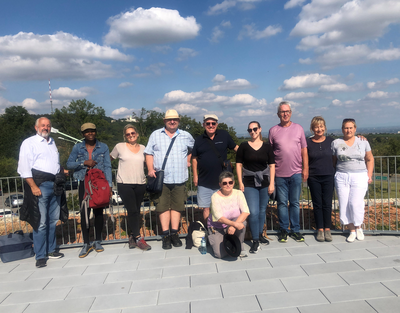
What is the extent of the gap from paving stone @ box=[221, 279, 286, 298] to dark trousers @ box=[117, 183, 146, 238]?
5.67ft

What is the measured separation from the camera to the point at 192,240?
4098mm

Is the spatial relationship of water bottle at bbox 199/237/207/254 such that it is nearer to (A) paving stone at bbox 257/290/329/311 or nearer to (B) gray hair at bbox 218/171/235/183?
(B) gray hair at bbox 218/171/235/183

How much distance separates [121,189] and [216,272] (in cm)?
173

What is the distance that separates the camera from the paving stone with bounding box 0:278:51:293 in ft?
10.2

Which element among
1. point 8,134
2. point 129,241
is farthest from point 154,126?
point 129,241

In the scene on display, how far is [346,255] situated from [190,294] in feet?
6.85

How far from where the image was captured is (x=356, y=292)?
2.67 metres

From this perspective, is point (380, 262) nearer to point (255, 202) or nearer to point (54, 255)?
point (255, 202)

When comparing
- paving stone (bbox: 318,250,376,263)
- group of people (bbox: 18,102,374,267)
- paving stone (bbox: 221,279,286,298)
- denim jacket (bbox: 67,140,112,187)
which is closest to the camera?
paving stone (bbox: 221,279,286,298)

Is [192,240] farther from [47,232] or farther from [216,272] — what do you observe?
[47,232]

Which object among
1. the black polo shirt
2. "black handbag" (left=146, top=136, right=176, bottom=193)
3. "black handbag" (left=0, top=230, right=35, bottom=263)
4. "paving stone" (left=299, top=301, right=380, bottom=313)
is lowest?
"paving stone" (left=299, top=301, right=380, bottom=313)

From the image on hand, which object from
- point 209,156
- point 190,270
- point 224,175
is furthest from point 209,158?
point 190,270

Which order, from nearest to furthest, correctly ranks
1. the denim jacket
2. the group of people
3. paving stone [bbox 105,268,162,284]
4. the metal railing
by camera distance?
1. paving stone [bbox 105,268,162,284]
2. the group of people
3. the denim jacket
4. the metal railing

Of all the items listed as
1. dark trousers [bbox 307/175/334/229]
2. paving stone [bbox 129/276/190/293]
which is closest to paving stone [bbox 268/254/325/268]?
dark trousers [bbox 307/175/334/229]
